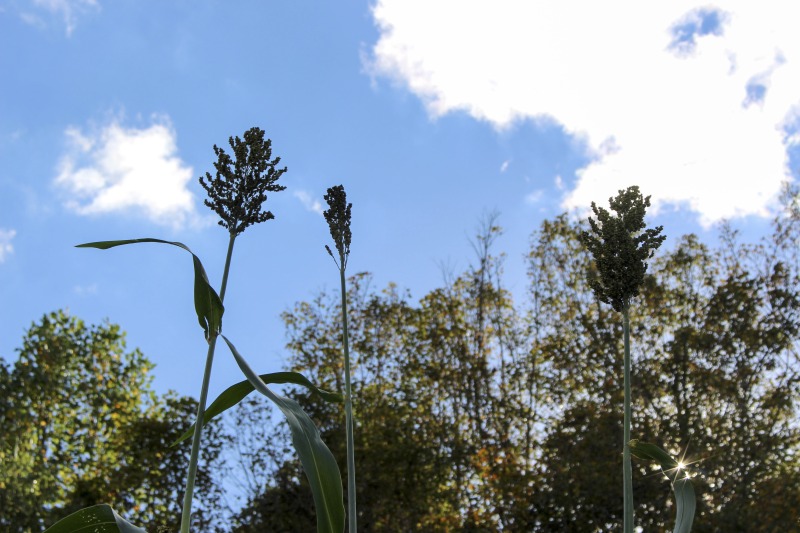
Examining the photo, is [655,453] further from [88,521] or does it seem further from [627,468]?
[88,521]

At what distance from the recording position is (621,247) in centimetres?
236

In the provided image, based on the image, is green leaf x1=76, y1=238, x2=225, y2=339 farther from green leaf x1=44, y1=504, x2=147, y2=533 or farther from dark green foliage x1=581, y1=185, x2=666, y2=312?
dark green foliage x1=581, y1=185, x2=666, y2=312

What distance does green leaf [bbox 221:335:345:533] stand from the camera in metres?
1.75

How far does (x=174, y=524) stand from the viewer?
1292cm

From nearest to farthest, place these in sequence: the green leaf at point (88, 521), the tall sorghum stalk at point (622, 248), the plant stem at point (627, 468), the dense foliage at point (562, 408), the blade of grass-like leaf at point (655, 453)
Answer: the green leaf at point (88, 521)
the plant stem at point (627, 468)
the blade of grass-like leaf at point (655, 453)
the tall sorghum stalk at point (622, 248)
the dense foliage at point (562, 408)

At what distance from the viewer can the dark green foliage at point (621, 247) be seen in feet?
7.57

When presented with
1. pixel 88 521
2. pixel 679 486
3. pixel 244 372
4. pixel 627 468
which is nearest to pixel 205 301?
pixel 244 372

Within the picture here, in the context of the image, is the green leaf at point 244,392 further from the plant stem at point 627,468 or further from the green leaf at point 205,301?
the plant stem at point 627,468

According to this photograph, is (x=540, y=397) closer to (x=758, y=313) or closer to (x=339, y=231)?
(x=758, y=313)

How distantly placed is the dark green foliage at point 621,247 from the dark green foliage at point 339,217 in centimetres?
79

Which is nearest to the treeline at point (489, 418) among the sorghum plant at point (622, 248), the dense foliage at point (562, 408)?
the dense foliage at point (562, 408)

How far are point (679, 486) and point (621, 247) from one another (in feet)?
2.43

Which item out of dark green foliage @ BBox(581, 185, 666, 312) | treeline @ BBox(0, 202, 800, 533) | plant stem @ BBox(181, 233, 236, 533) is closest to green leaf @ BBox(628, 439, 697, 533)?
dark green foliage @ BBox(581, 185, 666, 312)

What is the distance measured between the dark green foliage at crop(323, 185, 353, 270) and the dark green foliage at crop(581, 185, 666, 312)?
2.60ft
